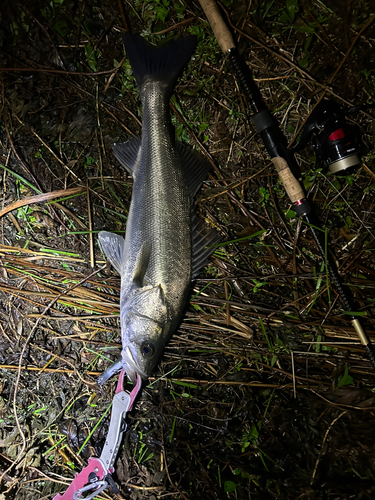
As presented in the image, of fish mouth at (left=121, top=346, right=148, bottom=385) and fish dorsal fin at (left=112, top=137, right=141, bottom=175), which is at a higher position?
fish dorsal fin at (left=112, top=137, right=141, bottom=175)

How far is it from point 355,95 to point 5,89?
307 cm

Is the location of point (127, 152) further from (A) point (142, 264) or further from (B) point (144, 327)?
(B) point (144, 327)

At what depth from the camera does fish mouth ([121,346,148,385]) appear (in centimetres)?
207

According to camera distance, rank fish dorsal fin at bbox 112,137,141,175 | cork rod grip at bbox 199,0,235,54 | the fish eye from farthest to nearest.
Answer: fish dorsal fin at bbox 112,137,141,175 → cork rod grip at bbox 199,0,235,54 → the fish eye

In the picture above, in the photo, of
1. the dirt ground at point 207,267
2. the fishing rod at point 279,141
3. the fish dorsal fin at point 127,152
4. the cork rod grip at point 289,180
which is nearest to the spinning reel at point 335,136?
the fishing rod at point 279,141

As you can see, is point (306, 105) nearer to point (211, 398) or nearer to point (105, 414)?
point (211, 398)

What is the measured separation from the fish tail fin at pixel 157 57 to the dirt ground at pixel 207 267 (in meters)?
0.17

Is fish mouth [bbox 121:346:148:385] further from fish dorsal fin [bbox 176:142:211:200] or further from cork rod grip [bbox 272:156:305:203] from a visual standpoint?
cork rod grip [bbox 272:156:305:203]

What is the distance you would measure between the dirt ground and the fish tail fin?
0.17 meters

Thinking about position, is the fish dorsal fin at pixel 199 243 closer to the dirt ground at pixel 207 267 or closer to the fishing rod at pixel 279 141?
the dirt ground at pixel 207 267

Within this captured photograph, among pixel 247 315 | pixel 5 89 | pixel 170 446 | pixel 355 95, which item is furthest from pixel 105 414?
pixel 355 95

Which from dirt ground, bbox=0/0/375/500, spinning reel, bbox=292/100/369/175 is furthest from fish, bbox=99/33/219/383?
spinning reel, bbox=292/100/369/175

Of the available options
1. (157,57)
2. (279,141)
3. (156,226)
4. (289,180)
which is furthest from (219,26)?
(156,226)

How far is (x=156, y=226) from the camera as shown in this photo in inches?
83.3
